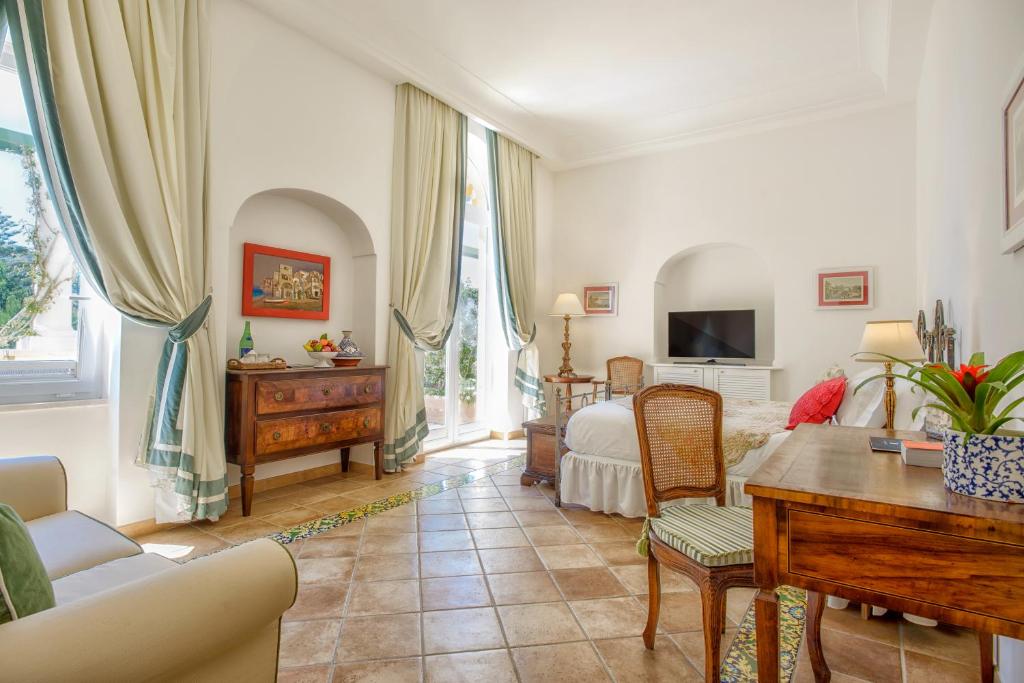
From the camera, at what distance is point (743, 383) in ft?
18.7

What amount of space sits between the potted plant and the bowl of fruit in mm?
3733

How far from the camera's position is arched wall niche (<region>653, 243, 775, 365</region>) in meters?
6.00

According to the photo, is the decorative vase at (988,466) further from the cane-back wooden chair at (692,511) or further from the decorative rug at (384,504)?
the decorative rug at (384,504)

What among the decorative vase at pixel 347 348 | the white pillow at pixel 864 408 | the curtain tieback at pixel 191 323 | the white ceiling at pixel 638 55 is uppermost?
the white ceiling at pixel 638 55

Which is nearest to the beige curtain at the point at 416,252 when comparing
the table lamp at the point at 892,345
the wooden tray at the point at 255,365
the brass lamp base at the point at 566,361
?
the wooden tray at the point at 255,365

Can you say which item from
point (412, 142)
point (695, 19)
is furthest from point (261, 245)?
Result: point (695, 19)

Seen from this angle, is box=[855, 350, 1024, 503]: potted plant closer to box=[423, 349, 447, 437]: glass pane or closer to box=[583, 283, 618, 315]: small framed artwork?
box=[423, 349, 447, 437]: glass pane

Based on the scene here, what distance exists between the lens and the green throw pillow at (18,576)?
907 millimetres

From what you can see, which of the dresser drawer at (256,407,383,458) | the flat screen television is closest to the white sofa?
the dresser drawer at (256,407,383,458)

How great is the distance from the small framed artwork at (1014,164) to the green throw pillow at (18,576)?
2.52m

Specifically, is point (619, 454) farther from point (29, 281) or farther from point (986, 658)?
point (29, 281)

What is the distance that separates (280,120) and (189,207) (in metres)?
1.00

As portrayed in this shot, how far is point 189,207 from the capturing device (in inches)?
127

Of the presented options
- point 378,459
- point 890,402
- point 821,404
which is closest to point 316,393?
point 378,459
